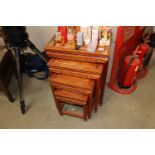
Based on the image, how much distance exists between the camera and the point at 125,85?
1749 mm

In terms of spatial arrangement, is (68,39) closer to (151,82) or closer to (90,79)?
(90,79)

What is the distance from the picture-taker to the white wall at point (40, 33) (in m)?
1.81

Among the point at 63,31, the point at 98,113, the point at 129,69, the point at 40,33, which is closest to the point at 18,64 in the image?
the point at 63,31

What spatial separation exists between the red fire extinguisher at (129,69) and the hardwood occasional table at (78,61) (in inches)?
20.4

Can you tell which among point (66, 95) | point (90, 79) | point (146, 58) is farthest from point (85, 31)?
point (146, 58)

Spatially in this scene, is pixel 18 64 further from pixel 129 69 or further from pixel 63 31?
pixel 129 69

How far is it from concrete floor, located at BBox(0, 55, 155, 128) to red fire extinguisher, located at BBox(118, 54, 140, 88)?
17 centimetres

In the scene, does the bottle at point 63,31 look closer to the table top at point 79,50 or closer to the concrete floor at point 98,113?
the table top at point 79,50

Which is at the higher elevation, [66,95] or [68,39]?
[68,39]

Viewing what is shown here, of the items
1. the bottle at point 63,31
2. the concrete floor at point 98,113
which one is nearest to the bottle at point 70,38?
the bottle at point 63,31

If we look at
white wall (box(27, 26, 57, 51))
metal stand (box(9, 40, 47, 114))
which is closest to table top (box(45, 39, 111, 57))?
metal stand (box(9, 40, 47, 114))

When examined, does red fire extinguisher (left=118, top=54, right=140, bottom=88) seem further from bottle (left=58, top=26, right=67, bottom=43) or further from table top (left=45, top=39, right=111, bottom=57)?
bottle (left=58, top=26, right=67, bottom=43)

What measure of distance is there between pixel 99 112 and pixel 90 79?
629mm

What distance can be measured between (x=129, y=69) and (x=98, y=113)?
2.00 feet
